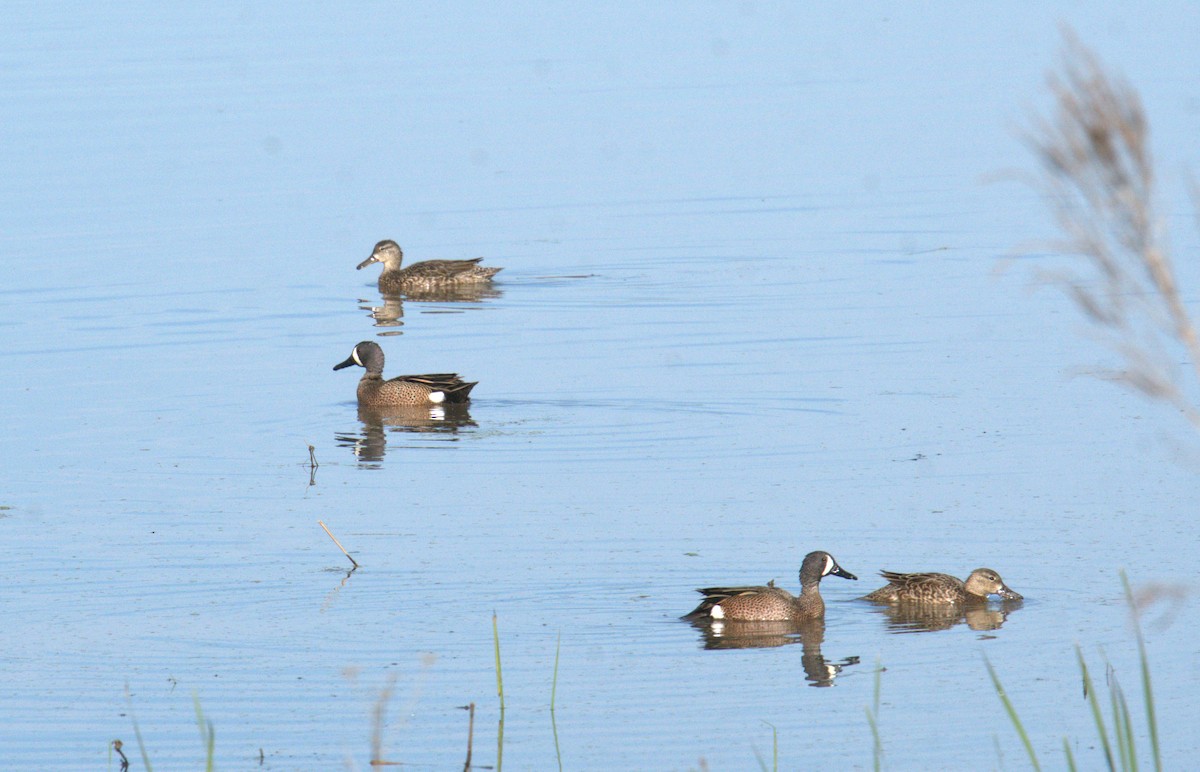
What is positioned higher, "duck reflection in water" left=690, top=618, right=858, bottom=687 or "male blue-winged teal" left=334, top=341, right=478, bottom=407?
"male blue-winged teal" left=334, top=341, right=478, bottom=407

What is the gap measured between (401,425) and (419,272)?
5844 mm

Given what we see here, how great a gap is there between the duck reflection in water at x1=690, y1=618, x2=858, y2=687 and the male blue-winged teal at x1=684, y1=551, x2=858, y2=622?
1.3 inches

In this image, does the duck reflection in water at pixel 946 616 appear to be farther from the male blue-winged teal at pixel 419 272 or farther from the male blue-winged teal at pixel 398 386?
the male blue-winged teal at pixel 419 272

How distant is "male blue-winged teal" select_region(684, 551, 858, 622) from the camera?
9.16 m

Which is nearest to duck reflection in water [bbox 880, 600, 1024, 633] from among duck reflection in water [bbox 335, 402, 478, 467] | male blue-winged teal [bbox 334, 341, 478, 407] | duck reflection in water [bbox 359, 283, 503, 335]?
duck reflection in water [bbox 335, 402, 478, 467]

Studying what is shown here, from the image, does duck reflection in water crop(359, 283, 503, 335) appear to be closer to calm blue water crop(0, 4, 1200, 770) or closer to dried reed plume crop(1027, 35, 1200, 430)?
calm blue water crop(0, 4, 1200, 770)

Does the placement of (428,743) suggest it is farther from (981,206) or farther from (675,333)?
(981,206)

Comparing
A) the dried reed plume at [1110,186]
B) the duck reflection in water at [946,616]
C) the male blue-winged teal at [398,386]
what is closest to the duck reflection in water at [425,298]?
the male blue-winged teal at [398,386]

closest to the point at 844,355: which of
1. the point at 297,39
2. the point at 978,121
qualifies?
the point at 978,121

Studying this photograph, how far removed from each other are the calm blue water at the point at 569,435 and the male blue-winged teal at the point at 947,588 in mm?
209

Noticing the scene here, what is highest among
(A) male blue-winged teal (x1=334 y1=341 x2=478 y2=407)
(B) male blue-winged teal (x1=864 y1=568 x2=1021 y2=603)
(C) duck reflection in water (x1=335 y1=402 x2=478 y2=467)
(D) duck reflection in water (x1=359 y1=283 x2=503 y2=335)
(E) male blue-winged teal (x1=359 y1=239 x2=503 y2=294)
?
(E) male blue-winged teal (x1=359 y1=239 x2=503 y2=294)

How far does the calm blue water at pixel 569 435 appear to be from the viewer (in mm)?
8148

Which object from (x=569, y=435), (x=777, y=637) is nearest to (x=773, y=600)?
(x=777, y=637)

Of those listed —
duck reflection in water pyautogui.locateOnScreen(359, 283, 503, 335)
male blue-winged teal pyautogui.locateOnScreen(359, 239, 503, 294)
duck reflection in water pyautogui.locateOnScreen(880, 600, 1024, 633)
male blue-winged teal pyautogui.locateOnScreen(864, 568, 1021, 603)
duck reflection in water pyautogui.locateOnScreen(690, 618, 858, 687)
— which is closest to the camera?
duck reflection in water pyautogui.locateOnScreen(690, 618, 858, 687)
